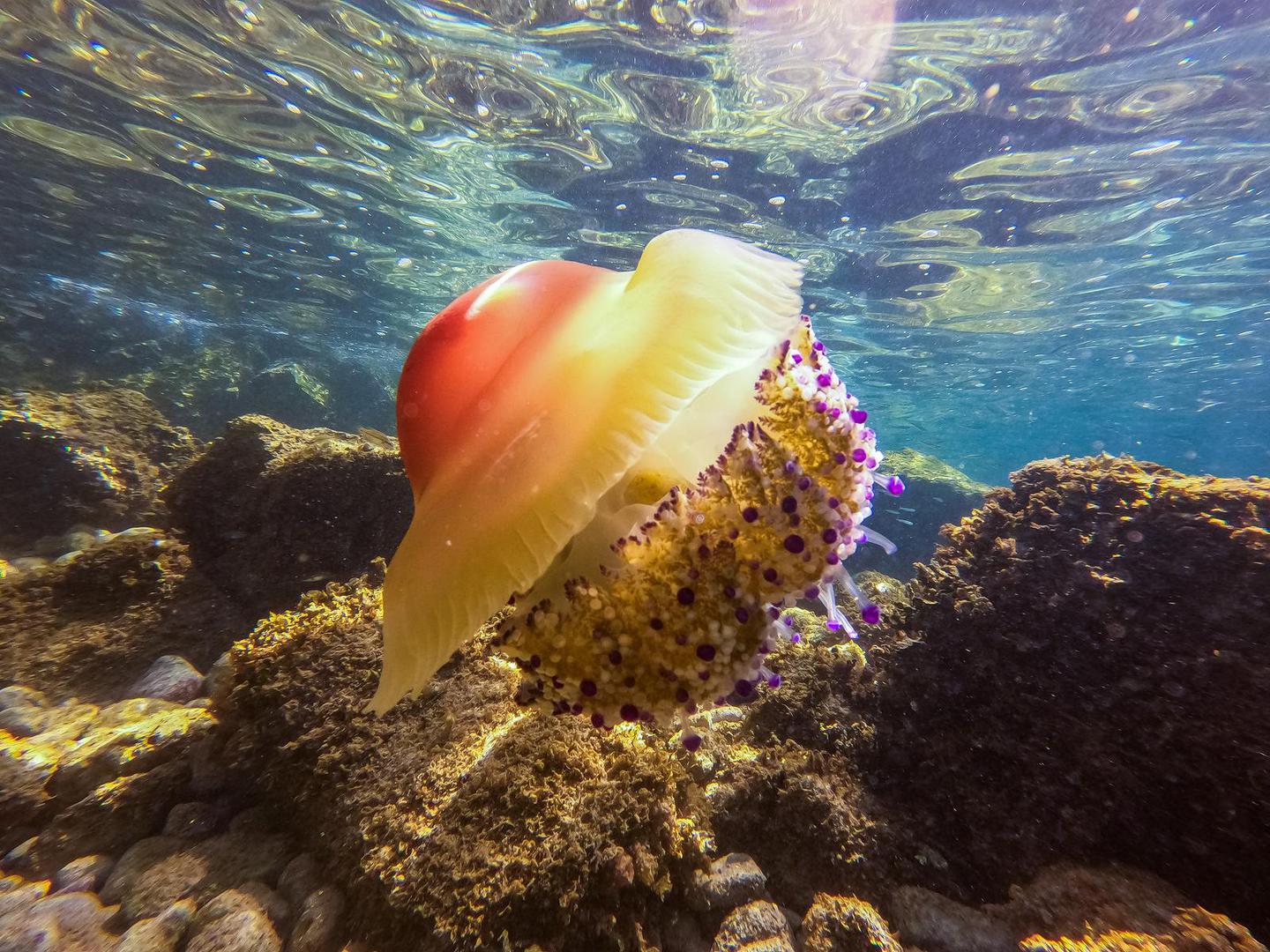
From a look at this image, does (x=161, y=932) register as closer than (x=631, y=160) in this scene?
Yes

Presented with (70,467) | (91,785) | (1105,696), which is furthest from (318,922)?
(70,467)

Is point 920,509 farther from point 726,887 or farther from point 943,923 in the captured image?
point 726,887

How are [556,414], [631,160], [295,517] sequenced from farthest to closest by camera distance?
1. [631,160]
2. [295,517]
3. [556,414]

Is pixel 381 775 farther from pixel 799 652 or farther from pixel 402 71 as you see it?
pixel 402 71

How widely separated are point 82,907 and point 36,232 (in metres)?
24.8

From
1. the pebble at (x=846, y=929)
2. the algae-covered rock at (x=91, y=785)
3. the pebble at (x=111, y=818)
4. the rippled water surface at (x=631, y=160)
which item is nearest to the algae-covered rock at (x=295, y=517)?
the algae-covered rock at (x=91, y=785)

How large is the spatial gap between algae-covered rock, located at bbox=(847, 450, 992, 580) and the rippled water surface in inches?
246

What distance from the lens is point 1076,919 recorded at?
95.7 inches

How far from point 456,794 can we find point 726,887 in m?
1.38

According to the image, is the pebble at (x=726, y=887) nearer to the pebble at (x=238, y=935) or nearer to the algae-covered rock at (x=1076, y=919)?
the algae-covered rock at (x=1076, y=919)

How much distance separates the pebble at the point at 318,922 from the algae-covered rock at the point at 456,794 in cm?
8

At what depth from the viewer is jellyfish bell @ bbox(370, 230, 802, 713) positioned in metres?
1.19

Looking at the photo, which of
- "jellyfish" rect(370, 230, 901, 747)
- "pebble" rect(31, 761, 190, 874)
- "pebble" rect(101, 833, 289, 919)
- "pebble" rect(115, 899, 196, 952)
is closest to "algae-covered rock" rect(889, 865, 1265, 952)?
"jellyfish" rect(370, 230, 901, 747)

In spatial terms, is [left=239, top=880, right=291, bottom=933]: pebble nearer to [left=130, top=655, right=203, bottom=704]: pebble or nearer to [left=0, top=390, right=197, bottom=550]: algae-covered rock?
[left=130, top=655, right=203, bottom=704]: pebble
